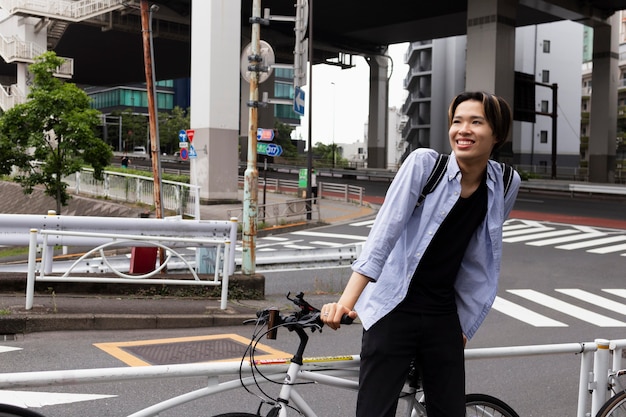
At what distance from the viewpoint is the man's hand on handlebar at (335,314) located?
7.92 feet

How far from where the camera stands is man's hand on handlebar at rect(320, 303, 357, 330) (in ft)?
7.92

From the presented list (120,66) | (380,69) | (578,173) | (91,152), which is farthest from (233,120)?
(120,66)

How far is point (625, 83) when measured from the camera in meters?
71.1

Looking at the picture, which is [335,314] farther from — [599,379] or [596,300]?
[596,300]

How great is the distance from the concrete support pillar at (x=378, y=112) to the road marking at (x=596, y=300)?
5140cm

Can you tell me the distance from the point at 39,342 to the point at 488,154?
591cm

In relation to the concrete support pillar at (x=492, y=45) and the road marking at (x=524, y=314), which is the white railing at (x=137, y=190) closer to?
the road marking at (x=524, y=314)

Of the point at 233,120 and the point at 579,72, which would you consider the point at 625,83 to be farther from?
the point at 233,120

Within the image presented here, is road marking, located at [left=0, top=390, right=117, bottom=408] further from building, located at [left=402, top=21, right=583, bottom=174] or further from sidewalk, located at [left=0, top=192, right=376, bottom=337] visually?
building, located at [left=402, top=21, right=583, bottom=174]

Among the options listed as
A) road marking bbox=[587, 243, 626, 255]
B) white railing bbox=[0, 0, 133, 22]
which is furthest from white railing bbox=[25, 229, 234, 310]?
white railing bbox=[0, 0, 133, 22]

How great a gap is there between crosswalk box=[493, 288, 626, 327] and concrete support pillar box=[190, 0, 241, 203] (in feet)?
66.0

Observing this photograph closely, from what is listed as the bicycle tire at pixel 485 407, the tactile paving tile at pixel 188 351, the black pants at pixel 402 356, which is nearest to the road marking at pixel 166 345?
the tactile paving tile at pixel 188 351

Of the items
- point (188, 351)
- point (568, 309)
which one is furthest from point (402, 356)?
point (568, 309)

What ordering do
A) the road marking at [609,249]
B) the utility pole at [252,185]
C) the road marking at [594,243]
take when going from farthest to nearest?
the road marking at [594,243] → the road marking at [609,249] → the utility pole at [252,185]
